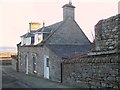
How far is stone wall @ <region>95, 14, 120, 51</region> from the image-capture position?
1158 cm

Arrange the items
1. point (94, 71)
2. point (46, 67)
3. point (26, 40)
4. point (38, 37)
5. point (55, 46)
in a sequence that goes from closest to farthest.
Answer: point (94, 71)
point (46, 67)
point (55, 46)
point (38, 37)
point (26, 40)

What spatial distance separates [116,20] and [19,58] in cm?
2274

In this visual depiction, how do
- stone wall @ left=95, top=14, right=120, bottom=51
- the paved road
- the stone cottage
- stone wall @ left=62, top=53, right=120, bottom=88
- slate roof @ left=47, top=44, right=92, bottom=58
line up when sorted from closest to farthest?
stone wall @ left=62, top=53, right=120, bottom=88 < stone wall @ left=95, top=14, right=120, bottom=51 < the paved road < slate roof @ left=47, top=44, right=92, bottom=58 < the stone cottage

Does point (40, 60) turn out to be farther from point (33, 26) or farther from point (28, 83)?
point (33, 26)

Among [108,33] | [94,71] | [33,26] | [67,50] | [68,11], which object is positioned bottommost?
[94,71]

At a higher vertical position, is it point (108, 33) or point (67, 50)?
point (108, 33)

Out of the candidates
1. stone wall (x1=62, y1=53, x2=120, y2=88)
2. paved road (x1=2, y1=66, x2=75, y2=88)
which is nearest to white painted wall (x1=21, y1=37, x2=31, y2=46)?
paved road (x1=2, y1=66, x2=75, y2=88)

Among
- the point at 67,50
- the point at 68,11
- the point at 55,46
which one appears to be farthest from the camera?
the point at 68,11

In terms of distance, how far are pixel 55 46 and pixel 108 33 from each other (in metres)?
10.4

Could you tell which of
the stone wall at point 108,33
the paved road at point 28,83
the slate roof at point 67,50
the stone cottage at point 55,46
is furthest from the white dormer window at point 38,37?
the stone wall at point 108,33

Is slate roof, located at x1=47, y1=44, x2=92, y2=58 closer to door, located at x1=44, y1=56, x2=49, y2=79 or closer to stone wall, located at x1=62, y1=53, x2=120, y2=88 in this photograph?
door, located at x1=44, y1=56, x2=49, y2=79

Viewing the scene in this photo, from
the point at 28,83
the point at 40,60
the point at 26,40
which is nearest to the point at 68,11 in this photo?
the point at 40,60

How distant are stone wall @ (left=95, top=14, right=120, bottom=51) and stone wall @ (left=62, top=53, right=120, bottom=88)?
0.65 meters

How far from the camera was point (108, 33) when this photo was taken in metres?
12.4
